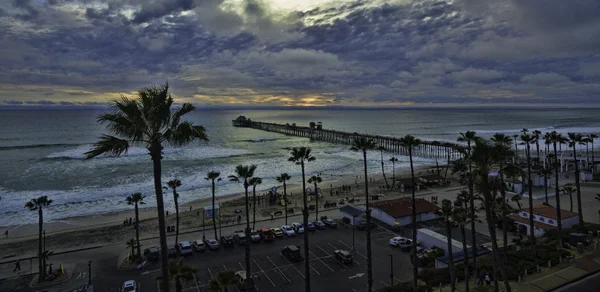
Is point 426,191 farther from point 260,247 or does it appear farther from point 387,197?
point 260,247

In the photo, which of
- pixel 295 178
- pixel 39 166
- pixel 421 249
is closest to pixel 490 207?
pixel 421 249

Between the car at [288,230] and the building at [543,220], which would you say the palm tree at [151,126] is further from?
the building at [543,220]

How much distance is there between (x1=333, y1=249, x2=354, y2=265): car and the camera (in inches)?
907

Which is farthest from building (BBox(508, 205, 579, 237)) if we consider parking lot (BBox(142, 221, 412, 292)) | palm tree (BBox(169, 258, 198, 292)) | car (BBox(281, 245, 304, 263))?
palm tree (BBox(169, 258, 198, 292))

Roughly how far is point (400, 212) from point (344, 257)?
1099 centimetres

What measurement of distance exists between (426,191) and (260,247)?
29044mm

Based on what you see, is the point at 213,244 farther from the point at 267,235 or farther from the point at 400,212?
the point at 400,212

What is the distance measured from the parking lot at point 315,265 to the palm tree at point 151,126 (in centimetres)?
1189

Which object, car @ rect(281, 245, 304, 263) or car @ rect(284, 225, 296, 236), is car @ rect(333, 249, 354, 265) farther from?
car @ rect(284, 225, 296, 236)

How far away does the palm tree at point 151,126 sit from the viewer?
29.3 ft

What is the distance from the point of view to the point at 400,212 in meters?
31.9

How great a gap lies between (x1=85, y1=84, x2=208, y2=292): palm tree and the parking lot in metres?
11.9

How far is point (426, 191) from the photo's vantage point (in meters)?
46.8

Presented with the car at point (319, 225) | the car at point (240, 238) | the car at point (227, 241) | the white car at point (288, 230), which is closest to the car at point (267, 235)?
the white car at point (288, 230)
